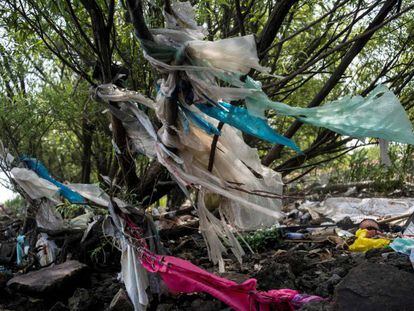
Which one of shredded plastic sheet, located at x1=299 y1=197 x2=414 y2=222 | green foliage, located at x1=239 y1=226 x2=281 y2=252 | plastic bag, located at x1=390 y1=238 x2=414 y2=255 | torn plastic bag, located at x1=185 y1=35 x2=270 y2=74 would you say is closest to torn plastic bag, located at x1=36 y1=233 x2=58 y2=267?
green foliage, located at x1=239 y1=226 x2=281 y2=252

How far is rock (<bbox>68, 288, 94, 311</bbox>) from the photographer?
120 inches

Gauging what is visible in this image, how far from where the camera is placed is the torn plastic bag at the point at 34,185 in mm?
3586

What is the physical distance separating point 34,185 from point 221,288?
1713 millimetres

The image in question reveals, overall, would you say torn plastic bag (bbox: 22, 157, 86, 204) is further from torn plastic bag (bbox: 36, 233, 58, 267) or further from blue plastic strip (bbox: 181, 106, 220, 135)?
blue plastic strip (bbox: 181, 106, 220, 135)

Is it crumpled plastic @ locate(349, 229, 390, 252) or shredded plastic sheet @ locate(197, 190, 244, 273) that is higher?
shredded plastic sheet @ locate(197, 190, 244, 273)

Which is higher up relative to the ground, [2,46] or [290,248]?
[2,46]

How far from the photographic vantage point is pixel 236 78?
2.21 m

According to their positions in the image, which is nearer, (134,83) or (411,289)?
(411,289)

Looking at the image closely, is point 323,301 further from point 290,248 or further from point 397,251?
point 290,248

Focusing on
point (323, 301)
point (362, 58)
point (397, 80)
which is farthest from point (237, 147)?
point (362, 58)

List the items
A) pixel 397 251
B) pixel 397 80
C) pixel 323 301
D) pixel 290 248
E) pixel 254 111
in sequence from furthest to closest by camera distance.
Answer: pixel 397 80, pixel 290 248, pixel 397 251, pixel 323 301, pixel 254 111

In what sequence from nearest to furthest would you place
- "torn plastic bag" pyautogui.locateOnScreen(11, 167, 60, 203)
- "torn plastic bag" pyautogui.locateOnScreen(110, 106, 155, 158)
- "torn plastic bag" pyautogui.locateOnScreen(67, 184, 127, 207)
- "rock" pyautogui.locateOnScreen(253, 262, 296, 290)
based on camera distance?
"torn plastic bag" pyautogui.locateOnScreen(110, 106, 155, 158) → "rock" pyautogui.locateOnScreen(253, 262, 296, 290) → "torn plastic bag" pyautogui.locateOnScreen(67, 184, 127, 207) → "torn plastic bag" pyautogui.locateOnScreen(11, 167, 60, 203)

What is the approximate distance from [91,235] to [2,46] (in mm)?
1973

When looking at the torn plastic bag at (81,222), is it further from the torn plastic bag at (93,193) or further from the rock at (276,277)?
the rock at (276,277)
